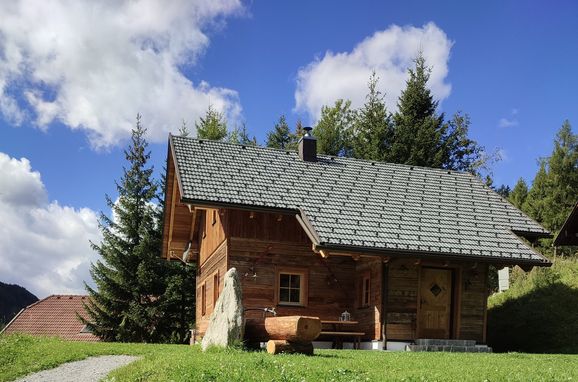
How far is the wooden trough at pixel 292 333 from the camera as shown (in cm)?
1221

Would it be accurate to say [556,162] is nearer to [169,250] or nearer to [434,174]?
[434,174]

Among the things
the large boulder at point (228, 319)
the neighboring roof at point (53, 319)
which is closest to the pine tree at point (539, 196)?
the neighboring roof at point (53, 319)

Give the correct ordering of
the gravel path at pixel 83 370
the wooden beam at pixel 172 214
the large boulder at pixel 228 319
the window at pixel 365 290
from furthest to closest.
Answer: the wooden beam at pixel 172 214 < the window at pixel 365 290 < the large boulder at pixel 228 319 < the gravel path at pixel 83 370

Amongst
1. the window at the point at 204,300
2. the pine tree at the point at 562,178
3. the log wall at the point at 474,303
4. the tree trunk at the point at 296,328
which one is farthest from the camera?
the pine tree at the point at 562,178

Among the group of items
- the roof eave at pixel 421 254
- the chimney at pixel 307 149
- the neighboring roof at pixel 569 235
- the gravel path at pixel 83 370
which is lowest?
the gravel path at pixel 83 370

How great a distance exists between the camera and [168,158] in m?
22.8

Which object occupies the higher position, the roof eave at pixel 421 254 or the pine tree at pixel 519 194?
the pine tree at pixel 519 194

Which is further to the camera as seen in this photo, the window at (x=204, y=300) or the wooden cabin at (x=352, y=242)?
the window at (x=204, y=300)

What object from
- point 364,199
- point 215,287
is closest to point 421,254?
point 364,199

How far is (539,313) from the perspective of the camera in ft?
68.3

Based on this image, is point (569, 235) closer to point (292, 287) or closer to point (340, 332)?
point (340, 332)

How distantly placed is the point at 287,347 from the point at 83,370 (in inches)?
156

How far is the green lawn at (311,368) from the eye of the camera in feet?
30.7

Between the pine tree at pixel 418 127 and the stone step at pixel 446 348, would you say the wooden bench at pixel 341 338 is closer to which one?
the stone step at pixel 446 348
